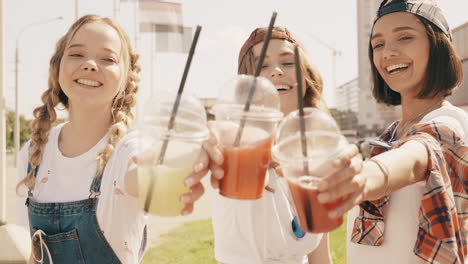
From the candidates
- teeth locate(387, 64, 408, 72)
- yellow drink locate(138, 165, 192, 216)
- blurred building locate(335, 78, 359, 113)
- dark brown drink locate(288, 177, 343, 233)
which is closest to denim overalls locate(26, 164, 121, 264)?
yellow drink locate(138, 165, 192, 216)

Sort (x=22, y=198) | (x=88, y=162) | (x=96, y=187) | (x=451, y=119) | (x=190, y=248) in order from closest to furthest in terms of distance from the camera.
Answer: (x=451, y=119)
(x=96, y=187)
(x=88, y=162)
(x=22, y=198)
(x=190, y=248)

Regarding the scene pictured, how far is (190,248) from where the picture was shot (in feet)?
24.4

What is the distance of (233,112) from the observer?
1519 millimetres

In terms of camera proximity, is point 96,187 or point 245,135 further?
point 96,187

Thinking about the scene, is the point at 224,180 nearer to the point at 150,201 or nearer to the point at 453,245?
the point at 150,201

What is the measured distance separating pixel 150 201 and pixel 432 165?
43.1 inches

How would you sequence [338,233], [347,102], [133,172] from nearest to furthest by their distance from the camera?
[133,172], [338,233], [347,102]

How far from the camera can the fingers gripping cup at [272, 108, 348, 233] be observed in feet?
4.42

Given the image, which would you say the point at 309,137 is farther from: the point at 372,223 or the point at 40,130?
the point at 40,130

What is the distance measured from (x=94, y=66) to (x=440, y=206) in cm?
182

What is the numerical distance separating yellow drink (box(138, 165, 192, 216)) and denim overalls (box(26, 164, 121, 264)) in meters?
0.84

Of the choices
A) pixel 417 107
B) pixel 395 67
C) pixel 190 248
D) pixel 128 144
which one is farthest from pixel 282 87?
pixel 190 248

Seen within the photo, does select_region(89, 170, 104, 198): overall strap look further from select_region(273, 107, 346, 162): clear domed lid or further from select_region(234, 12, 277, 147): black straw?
select_region(273, 107, 346, 162): clear domed lid

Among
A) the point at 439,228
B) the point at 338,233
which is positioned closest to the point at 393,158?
the point at 439,228
